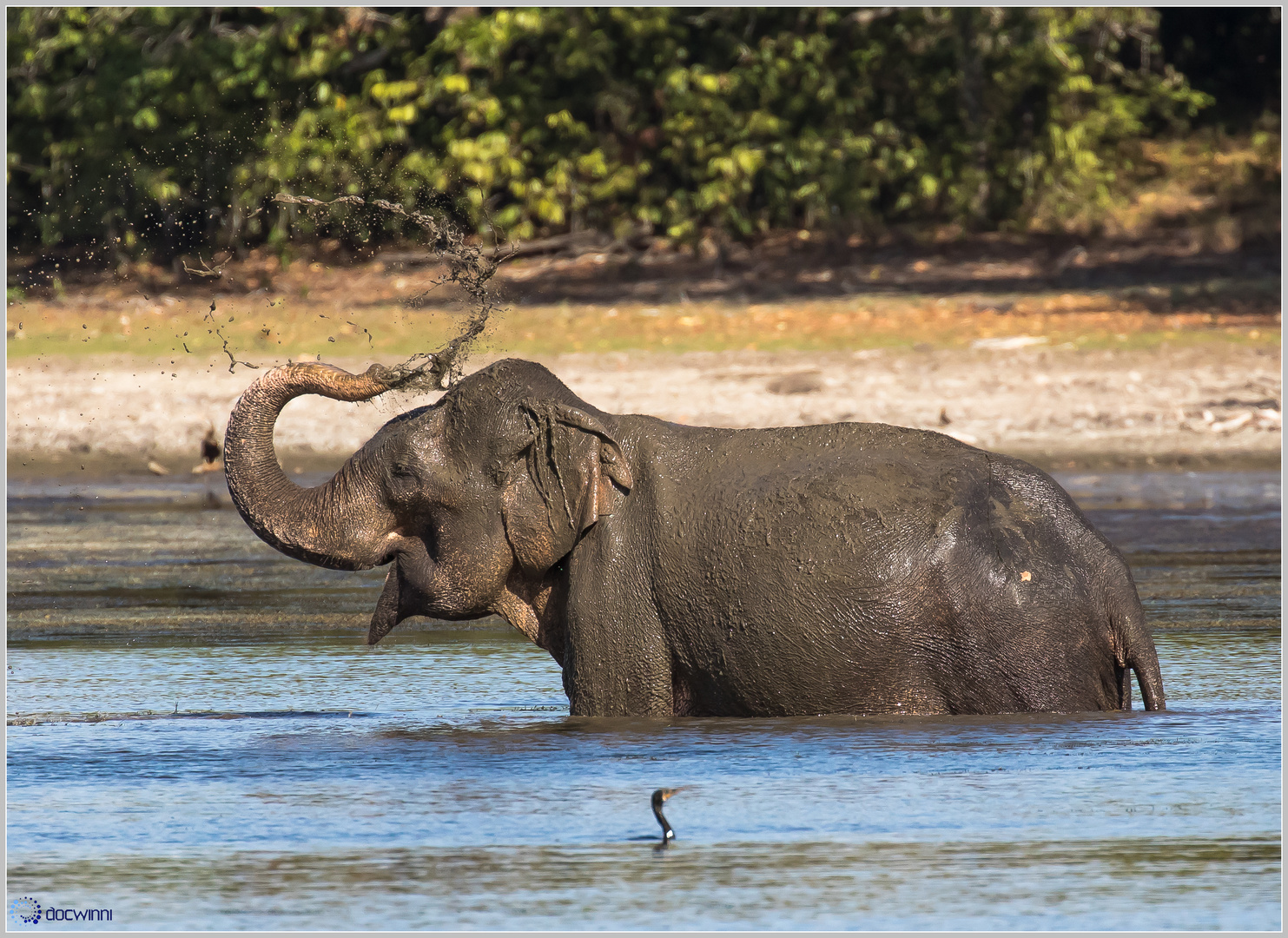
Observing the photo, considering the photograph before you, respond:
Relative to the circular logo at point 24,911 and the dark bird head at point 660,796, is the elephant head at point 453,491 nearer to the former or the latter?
the dark bird head at point 660,796

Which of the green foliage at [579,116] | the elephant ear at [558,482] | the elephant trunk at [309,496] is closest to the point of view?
the elephant ear at [558,482]

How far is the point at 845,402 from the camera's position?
16141 millimetres

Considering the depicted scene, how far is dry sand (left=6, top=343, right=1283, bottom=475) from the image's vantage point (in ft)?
51.9

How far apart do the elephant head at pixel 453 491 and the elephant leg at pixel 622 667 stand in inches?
12.4

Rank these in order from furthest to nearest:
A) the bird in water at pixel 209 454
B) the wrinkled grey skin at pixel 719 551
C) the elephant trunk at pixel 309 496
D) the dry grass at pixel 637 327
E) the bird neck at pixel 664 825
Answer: the dry grass at pixel 637 327
the bird in water at pixel 209 454
the elephant trunk at pixel 309 496
the wrinkled grey skin at pixel 719 551
the bird neck at pixel 664 825

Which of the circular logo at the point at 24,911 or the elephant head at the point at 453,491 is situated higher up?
the elephant head at the point at 453,491

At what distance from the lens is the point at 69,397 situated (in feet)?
55.9

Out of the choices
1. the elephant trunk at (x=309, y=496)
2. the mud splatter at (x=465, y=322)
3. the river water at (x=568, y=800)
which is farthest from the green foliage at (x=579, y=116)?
the elephant trunk at (x=309, y=496)

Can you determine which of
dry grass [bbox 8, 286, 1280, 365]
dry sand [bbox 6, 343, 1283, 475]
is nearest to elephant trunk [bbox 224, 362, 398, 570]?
dry sand [bbox 6, 343, 1283, 475]

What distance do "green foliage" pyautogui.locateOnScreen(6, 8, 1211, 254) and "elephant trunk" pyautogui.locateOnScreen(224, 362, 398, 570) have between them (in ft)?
45.4

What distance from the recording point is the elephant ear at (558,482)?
718 centimetres

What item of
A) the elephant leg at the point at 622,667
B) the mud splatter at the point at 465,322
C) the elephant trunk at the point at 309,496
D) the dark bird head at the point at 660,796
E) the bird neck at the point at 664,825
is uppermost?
the mud splatter at the point at 465,322

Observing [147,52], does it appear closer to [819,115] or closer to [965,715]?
[819,115]

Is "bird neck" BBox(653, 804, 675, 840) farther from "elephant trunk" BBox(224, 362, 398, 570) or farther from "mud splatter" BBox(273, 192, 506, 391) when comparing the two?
"mud splatter" BBox(273, 192, 506, 391)
